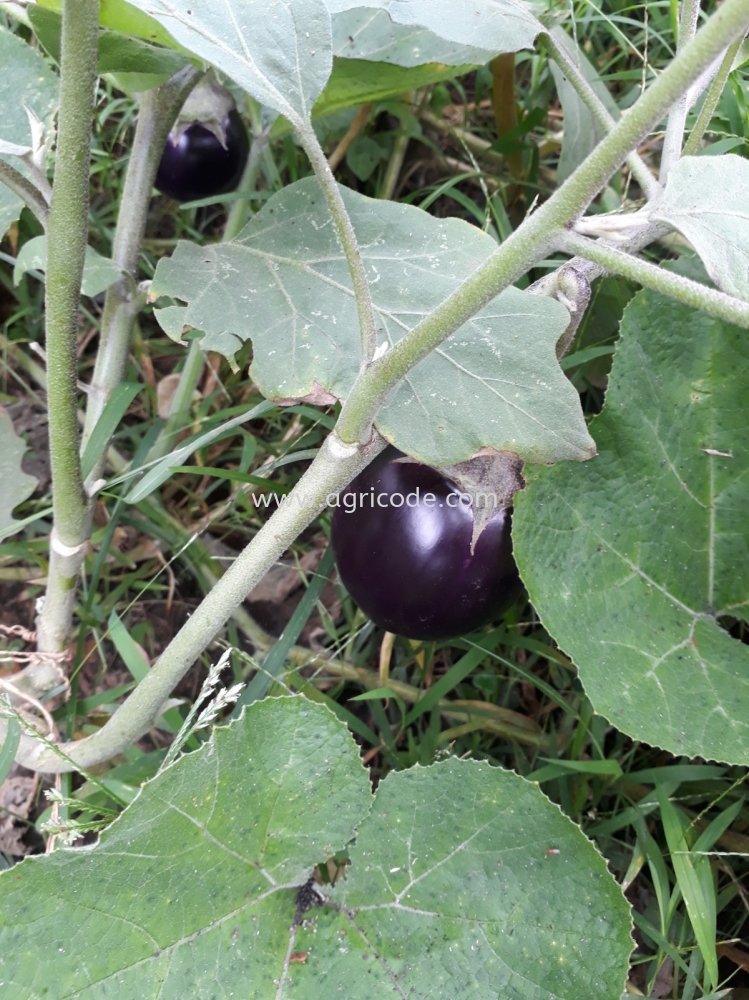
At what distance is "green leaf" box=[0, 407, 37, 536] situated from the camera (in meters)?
0.96

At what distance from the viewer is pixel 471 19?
2.33ft

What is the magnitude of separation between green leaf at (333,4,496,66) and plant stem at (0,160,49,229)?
44 cm

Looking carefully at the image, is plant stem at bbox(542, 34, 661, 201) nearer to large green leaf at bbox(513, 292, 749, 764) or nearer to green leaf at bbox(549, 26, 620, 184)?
large green leaf at bbox(513, 292, 749, 764)

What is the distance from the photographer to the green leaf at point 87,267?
80 cm

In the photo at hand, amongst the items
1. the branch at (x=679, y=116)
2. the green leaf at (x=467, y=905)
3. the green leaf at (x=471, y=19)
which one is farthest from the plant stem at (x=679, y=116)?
the green leaf at (x=467, y=905)

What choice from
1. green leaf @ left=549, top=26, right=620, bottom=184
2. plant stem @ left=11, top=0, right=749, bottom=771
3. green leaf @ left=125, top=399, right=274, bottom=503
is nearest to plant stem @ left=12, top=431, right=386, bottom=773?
plant stem @ left=11, top=0, right=749, bottom=771

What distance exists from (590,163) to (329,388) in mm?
350

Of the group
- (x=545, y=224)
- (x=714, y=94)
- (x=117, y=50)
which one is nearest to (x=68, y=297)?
(x=117, y=50)

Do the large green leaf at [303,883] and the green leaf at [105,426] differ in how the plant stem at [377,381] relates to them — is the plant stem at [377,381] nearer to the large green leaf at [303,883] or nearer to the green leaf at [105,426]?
the large green leaf at [303,883]

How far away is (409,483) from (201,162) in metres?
0.60

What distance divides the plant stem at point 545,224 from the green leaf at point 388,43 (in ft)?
1.60

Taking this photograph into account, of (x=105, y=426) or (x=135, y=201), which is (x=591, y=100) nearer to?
(x=135, y=201)

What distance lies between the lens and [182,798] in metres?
0.65

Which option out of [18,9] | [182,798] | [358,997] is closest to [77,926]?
[182,798]
